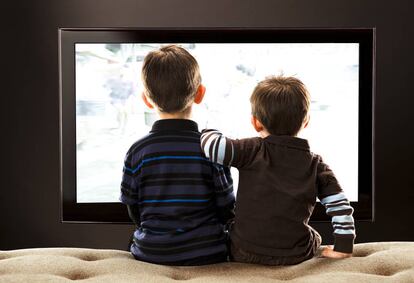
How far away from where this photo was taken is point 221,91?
276cm

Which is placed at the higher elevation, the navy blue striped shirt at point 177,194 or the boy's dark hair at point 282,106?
the boy's dark hair at point 282,106

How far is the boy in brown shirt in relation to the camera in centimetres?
162

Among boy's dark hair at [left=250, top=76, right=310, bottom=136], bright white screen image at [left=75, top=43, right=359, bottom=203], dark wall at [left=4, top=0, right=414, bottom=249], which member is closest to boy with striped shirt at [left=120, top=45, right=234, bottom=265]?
boy's dark hair at [left=250, top=76, right=310, bottom=136]

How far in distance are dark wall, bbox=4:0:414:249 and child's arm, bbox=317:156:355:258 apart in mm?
1356

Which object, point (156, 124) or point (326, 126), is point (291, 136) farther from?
point (326, 126)

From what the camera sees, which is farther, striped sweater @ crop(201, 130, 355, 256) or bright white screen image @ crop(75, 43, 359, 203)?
bright white screen image @ crop(75, 43, 359, 203)

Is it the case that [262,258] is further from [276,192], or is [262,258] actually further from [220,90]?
[220,90]

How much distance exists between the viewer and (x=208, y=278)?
58.9 inches

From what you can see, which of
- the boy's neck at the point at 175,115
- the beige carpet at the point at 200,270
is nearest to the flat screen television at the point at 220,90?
the boy's neck at the point at 175,115

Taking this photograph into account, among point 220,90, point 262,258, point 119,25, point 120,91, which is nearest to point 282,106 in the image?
point 262,258

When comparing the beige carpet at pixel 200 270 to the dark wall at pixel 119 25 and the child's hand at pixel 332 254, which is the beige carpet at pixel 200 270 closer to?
the child's hand at pixel 332 254

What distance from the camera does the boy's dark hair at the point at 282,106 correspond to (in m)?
1.66

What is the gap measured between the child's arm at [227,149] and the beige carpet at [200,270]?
27 centimetres

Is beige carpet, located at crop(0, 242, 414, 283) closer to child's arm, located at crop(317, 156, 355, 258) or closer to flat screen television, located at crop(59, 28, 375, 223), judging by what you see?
child's arm, located at crop(317, 156, 355, 258)
